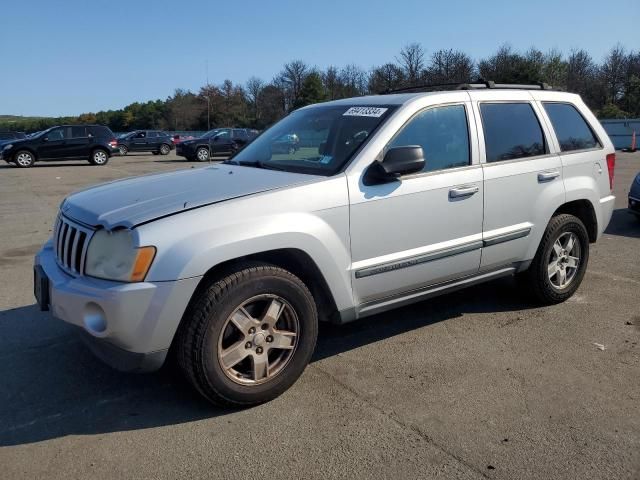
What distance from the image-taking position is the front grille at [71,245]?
3.10 m

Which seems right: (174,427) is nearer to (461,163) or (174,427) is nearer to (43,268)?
(43,268)

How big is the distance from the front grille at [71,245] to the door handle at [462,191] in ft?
7.75

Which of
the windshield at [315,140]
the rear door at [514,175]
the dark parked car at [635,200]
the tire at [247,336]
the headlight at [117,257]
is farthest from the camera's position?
the dark parked car at [635,200]

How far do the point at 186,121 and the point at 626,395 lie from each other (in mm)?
76069

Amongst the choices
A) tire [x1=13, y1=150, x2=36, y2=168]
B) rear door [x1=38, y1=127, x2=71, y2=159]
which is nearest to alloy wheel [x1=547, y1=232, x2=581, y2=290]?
rear door [x1=38, y1=127, x2=71, y2=159]

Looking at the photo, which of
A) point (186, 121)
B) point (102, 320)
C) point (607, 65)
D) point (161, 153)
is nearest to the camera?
point (102, 320)

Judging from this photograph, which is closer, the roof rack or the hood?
the hood

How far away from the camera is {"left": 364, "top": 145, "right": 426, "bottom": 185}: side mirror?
3484mm

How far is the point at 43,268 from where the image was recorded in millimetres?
3455

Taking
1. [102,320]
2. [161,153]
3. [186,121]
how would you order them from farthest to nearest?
[186,121], [161,153], [102,320]

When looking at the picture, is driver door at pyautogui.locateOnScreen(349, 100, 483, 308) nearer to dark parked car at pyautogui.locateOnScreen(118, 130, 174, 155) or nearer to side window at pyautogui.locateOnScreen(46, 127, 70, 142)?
side window at pyautogui.locateOnScreen(46, 127, 70, 142)

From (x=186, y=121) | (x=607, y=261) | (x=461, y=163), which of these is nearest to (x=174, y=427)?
(x=461, y=163)

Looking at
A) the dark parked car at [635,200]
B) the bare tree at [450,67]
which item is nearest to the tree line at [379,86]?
the bare tree at [450,67]

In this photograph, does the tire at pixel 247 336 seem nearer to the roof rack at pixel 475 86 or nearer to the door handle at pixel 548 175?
the roof rack at pixel 475 86
